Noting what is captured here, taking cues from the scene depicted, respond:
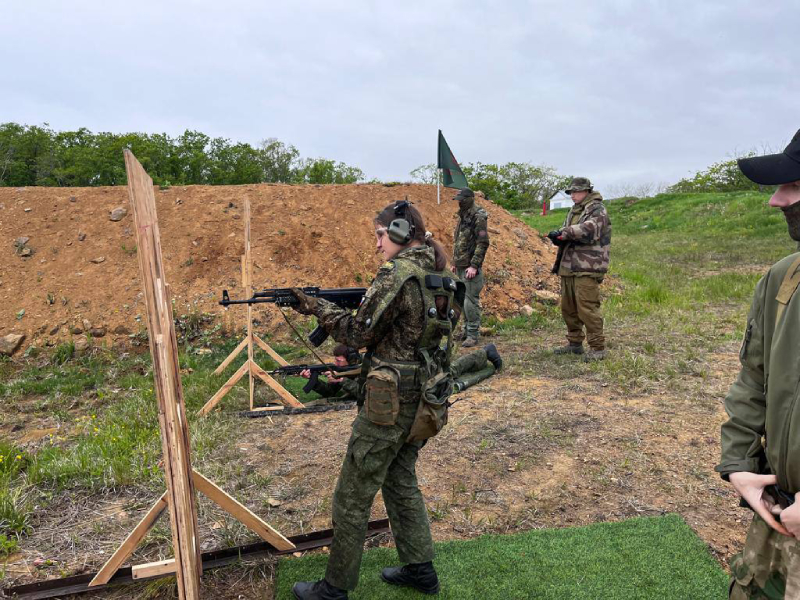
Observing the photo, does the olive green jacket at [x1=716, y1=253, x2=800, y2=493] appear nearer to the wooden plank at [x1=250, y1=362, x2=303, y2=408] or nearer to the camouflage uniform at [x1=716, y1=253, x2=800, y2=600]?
the camouflage uniform at [x1=716, y1=253, x2=800, y2=600]

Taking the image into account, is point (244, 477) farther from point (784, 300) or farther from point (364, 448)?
point (784, 300)

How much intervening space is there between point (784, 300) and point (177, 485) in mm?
2057

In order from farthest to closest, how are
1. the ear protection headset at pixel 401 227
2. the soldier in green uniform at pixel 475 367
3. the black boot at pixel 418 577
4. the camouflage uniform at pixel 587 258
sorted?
the camouflage uniform at pixel 587 258, the soldier in green uniform at pixel 475 367, the black boot at pixel 418 577, the ear protection headset at pixel 401 227

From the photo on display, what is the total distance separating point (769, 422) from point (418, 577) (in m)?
2.05

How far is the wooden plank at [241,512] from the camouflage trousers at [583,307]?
4808 mm

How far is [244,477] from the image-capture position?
441 cm

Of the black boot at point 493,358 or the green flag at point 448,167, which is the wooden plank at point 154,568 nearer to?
the black boot at point 493,358

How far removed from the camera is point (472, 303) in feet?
27.0

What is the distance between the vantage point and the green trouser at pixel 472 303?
8.20 metres

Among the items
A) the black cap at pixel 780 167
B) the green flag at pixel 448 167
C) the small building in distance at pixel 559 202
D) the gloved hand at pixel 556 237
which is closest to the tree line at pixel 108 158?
the green flag at pixel 448 167

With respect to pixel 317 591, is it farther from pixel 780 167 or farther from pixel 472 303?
pixel 472 303

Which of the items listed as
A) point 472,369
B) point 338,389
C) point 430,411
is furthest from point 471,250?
point 430,411

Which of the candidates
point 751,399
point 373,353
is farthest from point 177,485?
point 751,399

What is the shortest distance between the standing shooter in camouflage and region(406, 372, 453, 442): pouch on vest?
4.32m
